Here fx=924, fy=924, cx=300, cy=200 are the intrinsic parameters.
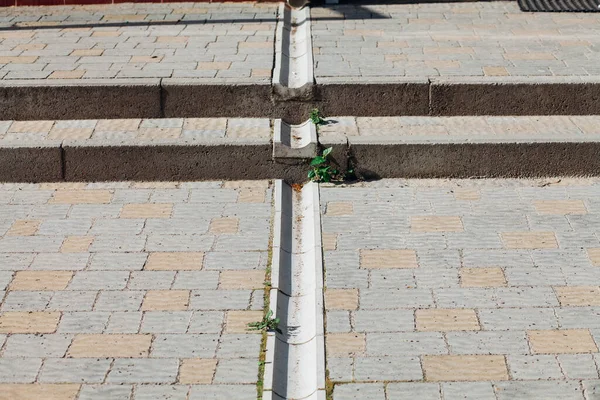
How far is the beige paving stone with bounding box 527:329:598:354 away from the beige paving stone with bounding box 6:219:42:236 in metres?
3.27

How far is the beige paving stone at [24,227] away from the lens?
611cm

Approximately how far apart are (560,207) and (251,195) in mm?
2155

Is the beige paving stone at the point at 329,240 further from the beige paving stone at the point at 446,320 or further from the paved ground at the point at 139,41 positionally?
the paved ground at the point at 139,41

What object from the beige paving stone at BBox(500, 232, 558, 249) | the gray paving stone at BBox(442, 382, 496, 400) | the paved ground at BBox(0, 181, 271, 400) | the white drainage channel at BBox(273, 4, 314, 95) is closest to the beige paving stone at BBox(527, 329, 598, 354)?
the gray paving stone at BBox(442, 382, 496, 400)

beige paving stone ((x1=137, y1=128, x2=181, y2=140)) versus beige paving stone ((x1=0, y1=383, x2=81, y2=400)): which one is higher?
beige paving stone ((x1=137, y1=128, x2=181, y2=140))

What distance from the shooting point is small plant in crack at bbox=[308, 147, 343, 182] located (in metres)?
6.70

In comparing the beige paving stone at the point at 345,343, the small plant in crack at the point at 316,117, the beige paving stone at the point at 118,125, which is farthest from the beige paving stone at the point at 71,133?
the beige paving stone at the point at 345,343

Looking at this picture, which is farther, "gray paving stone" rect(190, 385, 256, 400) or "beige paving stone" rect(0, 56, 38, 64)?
"beige paving stone" rect(0, 56, 38, 64)

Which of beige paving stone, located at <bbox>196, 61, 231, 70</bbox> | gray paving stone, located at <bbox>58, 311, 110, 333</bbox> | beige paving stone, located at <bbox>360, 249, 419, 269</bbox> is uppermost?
beige paving stone, located at <bbox>196, 61, 231, 70</bbox>

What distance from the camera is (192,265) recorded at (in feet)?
18.7

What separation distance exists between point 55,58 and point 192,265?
125 inches

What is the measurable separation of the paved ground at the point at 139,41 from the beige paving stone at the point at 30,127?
41 cm

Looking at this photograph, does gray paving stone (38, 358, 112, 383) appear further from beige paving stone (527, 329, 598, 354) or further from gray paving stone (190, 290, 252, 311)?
beige paving stone (527, 329, 598, 354)

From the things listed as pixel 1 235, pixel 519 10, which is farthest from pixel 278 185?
pixel 519 10
